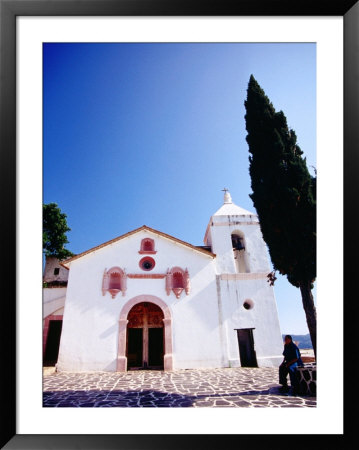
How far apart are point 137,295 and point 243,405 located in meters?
7.00

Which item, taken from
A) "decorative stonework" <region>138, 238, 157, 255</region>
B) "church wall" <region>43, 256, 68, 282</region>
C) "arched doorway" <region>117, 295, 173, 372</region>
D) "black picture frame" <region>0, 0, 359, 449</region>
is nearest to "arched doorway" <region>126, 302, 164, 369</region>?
"arched doorway" <region>117, 295, 173, 372</region>

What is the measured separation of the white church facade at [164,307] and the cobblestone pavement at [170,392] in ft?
5.28

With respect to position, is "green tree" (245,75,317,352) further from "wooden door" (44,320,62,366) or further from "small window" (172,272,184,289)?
"wooden door" (44,320,62,366)

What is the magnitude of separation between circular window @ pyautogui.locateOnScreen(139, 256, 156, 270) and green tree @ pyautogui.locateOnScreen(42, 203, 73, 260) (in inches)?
241

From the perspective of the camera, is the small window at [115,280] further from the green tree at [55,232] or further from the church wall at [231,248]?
the green tree at [55,232]

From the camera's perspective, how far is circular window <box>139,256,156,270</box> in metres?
12.0

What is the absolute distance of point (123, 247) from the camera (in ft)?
40.2

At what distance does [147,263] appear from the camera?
12102 mm

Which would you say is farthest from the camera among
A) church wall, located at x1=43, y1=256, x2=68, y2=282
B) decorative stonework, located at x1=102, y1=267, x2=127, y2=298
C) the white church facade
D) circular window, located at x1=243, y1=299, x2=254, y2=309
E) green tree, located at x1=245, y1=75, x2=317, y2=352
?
church wall, located at x1=43, y1=256, x2=68, y2=282

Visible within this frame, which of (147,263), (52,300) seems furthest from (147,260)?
(52,300)

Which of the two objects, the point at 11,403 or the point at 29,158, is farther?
the point at 29,158

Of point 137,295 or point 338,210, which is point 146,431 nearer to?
point 338,210

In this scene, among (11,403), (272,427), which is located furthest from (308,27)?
(11,403)

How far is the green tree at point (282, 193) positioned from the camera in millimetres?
6012
